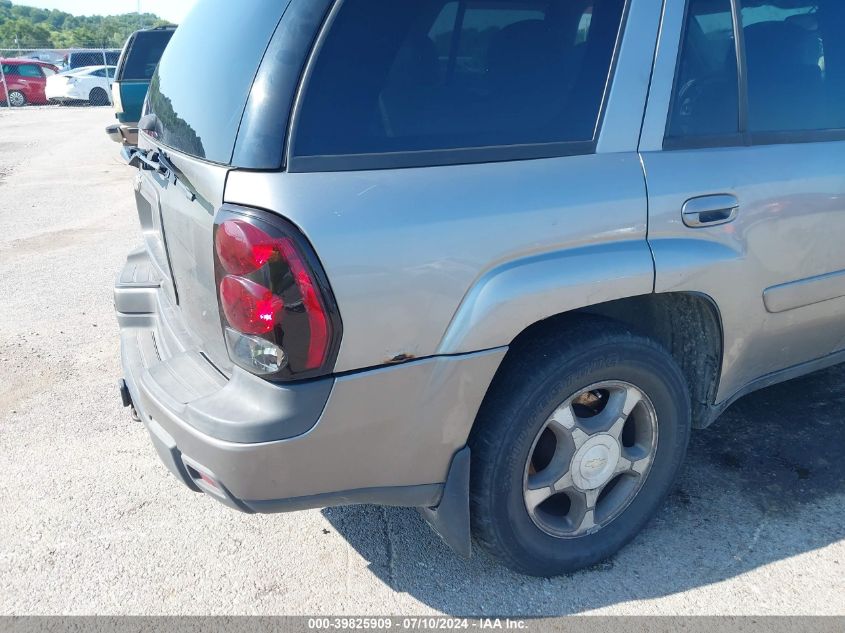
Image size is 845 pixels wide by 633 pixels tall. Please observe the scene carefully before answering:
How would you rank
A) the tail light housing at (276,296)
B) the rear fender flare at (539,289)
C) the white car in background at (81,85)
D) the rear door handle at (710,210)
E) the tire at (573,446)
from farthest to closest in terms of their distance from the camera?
the white car in background at (81,85), the rear door handle at (710,210), the tire at (573,446), the rear fender flare at (539,289), the tail light housing at (276,296)

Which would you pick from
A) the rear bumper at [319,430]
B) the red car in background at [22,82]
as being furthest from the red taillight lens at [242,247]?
the red car in background at [22,82]

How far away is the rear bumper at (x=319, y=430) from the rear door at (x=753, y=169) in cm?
85

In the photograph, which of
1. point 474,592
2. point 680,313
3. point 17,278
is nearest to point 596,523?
point 474,592

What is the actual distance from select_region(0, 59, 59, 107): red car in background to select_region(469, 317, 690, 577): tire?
26.5 metres

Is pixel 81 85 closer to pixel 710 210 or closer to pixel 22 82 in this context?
pixel 22 82

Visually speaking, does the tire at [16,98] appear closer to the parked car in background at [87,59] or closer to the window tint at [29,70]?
the window tint at [29,70]

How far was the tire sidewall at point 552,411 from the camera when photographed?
231 centimetres

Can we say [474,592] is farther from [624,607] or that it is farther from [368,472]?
[368,472]

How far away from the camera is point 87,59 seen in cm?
2802

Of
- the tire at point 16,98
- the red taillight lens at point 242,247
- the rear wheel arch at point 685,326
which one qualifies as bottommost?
the tire at point 16,98

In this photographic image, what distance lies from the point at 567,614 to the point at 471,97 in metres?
1.66

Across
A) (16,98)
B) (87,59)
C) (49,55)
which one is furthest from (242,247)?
(49,55)

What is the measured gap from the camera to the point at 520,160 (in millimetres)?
2191

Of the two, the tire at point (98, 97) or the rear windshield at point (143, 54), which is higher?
the rear windshield at point (143, 54)
